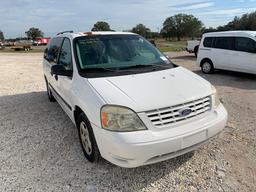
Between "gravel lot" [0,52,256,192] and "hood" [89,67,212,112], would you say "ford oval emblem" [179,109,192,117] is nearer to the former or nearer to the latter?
"hood" [89,67,212,112]

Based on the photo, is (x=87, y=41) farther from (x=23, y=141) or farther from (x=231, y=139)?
(x=231, y=139)

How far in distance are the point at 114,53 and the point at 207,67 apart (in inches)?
288

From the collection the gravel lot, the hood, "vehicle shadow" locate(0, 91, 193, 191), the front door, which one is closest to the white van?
the gravel lot

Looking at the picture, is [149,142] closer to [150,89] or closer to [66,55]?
[150,89]

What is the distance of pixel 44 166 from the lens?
3.15 m

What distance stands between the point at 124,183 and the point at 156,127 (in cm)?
82

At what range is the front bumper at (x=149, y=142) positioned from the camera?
2.41 metres

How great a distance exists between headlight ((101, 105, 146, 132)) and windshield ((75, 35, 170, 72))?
0.94m

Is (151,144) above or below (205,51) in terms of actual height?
below

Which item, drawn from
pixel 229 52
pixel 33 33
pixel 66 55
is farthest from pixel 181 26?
pixel 66 55

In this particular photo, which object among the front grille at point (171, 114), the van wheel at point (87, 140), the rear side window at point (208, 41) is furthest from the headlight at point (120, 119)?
the rear side window at point (208, 41)

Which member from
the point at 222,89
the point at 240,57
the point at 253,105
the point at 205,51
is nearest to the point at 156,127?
the point at 253,105

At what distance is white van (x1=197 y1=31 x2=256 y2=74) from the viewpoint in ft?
27.8

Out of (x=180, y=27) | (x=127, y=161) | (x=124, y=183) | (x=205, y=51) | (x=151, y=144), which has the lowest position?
(x=124, y=183)
